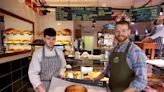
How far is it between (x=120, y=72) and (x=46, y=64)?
921 mm

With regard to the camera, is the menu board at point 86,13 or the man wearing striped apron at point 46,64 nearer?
the man wearing striped apron at point 46,64

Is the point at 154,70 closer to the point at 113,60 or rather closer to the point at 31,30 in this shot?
the point at 113,60

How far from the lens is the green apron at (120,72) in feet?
6.57

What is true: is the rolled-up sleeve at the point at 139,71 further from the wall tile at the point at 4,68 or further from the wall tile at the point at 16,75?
the wall tile at the point at 16,75

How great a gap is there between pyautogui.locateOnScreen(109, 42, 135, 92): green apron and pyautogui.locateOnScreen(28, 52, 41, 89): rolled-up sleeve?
82cm

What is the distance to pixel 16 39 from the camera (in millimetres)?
5688

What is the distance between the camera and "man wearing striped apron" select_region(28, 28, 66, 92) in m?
2.38

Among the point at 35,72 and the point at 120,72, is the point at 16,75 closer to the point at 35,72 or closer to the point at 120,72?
the point at 35,72

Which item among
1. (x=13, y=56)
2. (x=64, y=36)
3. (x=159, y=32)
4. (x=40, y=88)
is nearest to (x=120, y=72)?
(x=40, y=88)

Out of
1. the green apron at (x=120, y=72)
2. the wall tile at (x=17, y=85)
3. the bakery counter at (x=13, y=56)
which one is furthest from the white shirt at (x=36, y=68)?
the wall tile at (x=17, y=85)

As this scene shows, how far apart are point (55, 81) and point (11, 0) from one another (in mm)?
3476

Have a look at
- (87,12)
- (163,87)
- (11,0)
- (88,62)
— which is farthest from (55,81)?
(87,12)

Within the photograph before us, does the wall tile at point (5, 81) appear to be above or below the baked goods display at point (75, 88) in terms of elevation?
below

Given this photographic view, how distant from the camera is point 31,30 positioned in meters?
7.43
